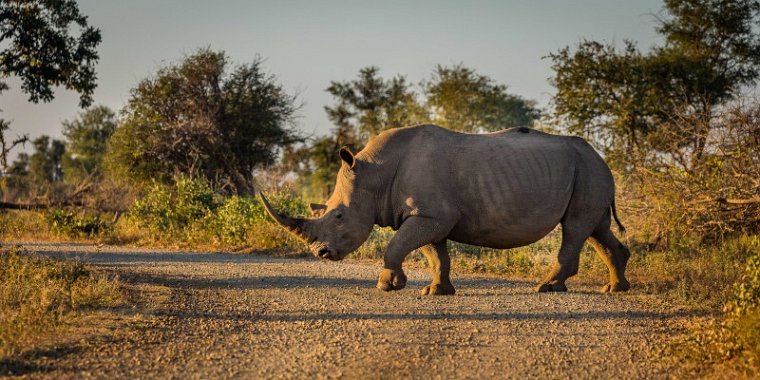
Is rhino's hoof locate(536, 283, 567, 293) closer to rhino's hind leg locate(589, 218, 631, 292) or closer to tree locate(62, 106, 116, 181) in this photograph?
rhino's hind leg locate(589, 218, 631, 292)

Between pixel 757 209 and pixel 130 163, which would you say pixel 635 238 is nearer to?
pixel 757 209

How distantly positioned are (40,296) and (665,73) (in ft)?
62.1

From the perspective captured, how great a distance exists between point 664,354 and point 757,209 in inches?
256

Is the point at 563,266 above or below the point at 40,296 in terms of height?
above

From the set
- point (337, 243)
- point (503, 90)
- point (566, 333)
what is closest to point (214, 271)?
point (337, 243)

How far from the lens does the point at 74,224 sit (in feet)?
65.5

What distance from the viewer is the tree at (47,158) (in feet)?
190

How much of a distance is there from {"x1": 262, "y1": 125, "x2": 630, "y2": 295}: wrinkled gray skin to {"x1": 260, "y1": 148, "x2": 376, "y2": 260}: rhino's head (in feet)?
0.04

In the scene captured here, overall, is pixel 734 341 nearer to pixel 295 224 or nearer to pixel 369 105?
pixel 295 224

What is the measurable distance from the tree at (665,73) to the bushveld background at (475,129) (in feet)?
0.16

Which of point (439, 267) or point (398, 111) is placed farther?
point (398, 111)

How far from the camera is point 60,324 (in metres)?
6.80

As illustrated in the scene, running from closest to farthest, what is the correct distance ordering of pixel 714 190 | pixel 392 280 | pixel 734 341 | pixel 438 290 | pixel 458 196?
pixel 734 341 < pixel 392 280 < pixel 458 196 < pixel 438 290 < pixel 714 190

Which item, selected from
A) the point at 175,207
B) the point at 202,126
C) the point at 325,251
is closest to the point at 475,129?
the point at 202,126
